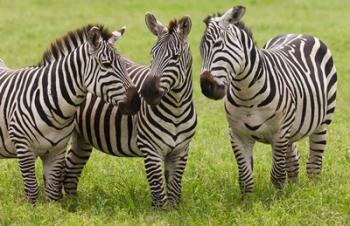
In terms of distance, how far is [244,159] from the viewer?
7.79 metres

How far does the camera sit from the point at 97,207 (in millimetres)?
7680

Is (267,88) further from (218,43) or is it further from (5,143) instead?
(5,143)

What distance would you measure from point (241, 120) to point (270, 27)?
544 inches

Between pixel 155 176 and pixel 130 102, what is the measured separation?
844 millimetres

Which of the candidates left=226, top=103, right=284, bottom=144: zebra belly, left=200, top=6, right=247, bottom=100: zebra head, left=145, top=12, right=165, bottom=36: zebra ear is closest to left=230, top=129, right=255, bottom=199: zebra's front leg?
left=226, top=103, right=284, bottom=144: zebra belly

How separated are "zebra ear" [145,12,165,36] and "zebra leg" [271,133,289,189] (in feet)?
5.41

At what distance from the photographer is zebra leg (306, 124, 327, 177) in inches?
352

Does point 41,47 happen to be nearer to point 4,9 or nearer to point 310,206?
point 4,9

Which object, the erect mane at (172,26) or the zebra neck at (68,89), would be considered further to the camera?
the zebra neck at (68,89)

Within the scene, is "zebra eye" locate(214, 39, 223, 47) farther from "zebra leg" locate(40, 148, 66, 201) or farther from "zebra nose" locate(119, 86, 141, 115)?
"zebra leg" locate(40, 148, 66, 201)

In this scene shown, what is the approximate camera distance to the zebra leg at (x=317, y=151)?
8.95 m

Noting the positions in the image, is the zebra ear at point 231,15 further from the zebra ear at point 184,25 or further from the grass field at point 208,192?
the grass field at point 208,192

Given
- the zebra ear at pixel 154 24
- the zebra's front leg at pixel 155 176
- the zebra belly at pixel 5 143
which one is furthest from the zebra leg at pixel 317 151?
the zebra belly at pixel 5 143

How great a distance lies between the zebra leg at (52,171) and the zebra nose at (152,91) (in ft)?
4.10
